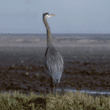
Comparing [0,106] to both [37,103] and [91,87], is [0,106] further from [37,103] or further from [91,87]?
[91,87]

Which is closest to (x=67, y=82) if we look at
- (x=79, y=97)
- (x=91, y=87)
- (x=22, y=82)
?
(x=91, y=87)

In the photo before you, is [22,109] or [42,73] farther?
[42,73]

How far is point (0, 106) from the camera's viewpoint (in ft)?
22.1

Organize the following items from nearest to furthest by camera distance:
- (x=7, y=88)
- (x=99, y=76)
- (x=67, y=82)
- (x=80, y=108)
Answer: (x=80, y=108) → (x=7, y=88) → (x=67, y=82) → (x=99, y=76)

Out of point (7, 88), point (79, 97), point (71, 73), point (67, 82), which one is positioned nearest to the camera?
point (79, 97)

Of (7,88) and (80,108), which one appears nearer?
(80,108)

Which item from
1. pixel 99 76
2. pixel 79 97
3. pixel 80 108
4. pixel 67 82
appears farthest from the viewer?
pixel 99 76

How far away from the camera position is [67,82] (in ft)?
37.4

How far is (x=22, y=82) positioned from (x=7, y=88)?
54.1 inches

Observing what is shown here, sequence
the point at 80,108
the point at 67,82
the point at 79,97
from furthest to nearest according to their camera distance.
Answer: the point at 67,82
the point at 79,97
the point at 80,108

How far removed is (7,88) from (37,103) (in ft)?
12.4

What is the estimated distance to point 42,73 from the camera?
13.9 metres

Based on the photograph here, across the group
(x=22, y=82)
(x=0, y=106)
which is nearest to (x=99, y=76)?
(x=22, y=82)

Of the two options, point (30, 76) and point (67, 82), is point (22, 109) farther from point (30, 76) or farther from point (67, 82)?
point (30, 76)
